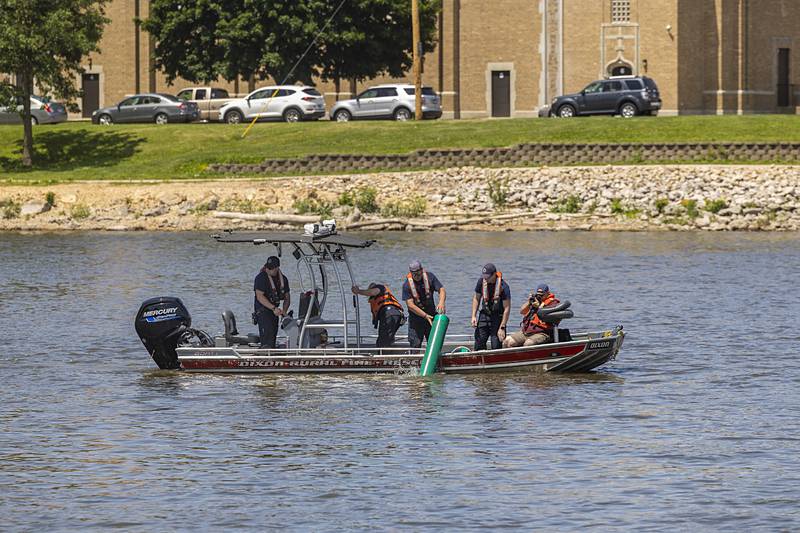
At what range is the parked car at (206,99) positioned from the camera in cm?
7000

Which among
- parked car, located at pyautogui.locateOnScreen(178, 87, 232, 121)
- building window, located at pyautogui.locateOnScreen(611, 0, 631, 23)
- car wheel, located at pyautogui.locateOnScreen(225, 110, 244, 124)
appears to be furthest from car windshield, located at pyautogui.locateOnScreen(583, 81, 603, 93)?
parked car, located at pyautogui.locateOnScreen(178, 87, 232, 121)

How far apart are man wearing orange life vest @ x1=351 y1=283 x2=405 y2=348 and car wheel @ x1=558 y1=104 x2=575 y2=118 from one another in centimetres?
4045

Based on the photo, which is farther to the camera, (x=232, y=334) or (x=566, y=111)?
(x=566, y=111)

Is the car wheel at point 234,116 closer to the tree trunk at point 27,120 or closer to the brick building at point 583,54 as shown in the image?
the tree trunk at point 27,120

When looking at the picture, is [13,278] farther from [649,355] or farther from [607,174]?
[607,174]

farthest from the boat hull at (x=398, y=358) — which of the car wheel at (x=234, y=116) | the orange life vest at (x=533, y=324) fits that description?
the car wheel at (x=234, y=116)

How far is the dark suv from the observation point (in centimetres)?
6175

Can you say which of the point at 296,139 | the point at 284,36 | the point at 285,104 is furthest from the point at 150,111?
the point at 296,139

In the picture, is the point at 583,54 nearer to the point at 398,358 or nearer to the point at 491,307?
the point at 491,307

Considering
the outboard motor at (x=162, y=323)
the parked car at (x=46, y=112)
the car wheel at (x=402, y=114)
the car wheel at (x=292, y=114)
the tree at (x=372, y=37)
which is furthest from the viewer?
the parked car at (x=46, y=112)

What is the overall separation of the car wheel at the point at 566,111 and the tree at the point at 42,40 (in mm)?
19332

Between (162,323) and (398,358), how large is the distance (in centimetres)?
387

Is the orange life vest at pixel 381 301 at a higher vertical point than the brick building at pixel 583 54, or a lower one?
lower

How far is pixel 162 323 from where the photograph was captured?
953 inches
